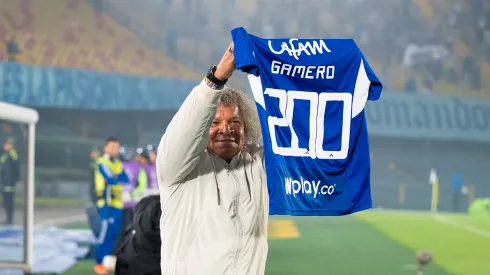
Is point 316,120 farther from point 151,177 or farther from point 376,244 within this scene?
point 376,244

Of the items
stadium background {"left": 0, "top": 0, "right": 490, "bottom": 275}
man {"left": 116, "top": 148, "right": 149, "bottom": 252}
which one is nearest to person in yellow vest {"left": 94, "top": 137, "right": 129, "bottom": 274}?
man {"left": 116, "top": 148, "right": 149, "bottom": 252}

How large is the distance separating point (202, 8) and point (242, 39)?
1113 centimetres

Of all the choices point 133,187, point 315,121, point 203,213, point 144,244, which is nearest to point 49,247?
point 133,187

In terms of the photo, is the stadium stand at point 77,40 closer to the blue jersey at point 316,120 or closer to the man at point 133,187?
the man at point 133,187

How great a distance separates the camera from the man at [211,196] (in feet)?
6.61

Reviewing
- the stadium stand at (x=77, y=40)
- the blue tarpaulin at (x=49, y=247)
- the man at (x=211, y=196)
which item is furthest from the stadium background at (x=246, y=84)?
the man at (x=211, y=196)

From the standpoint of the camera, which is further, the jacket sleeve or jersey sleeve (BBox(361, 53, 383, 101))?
jersey sleeve (BBox(361, 53, 383, 101))

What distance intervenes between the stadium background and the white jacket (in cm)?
856

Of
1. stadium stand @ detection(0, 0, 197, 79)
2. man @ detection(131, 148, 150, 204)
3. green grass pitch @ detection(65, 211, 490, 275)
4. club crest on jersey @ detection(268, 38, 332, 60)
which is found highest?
stadium stand @ detection(0, 0, 197, 79)

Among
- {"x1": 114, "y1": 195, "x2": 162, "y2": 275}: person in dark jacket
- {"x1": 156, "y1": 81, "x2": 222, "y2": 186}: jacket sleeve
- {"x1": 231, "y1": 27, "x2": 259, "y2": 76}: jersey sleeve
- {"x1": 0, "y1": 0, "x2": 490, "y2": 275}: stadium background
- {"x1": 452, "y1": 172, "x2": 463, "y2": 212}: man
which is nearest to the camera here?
{"x1": 156, "y1": 81, "x2": 222, "y2": 186}: jacket sleeve

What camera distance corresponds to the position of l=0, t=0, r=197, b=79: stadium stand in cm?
1201

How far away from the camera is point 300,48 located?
2.42 meters

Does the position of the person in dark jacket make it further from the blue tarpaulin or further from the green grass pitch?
the green grass pitch

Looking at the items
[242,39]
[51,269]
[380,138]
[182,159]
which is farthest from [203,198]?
[380,138]
